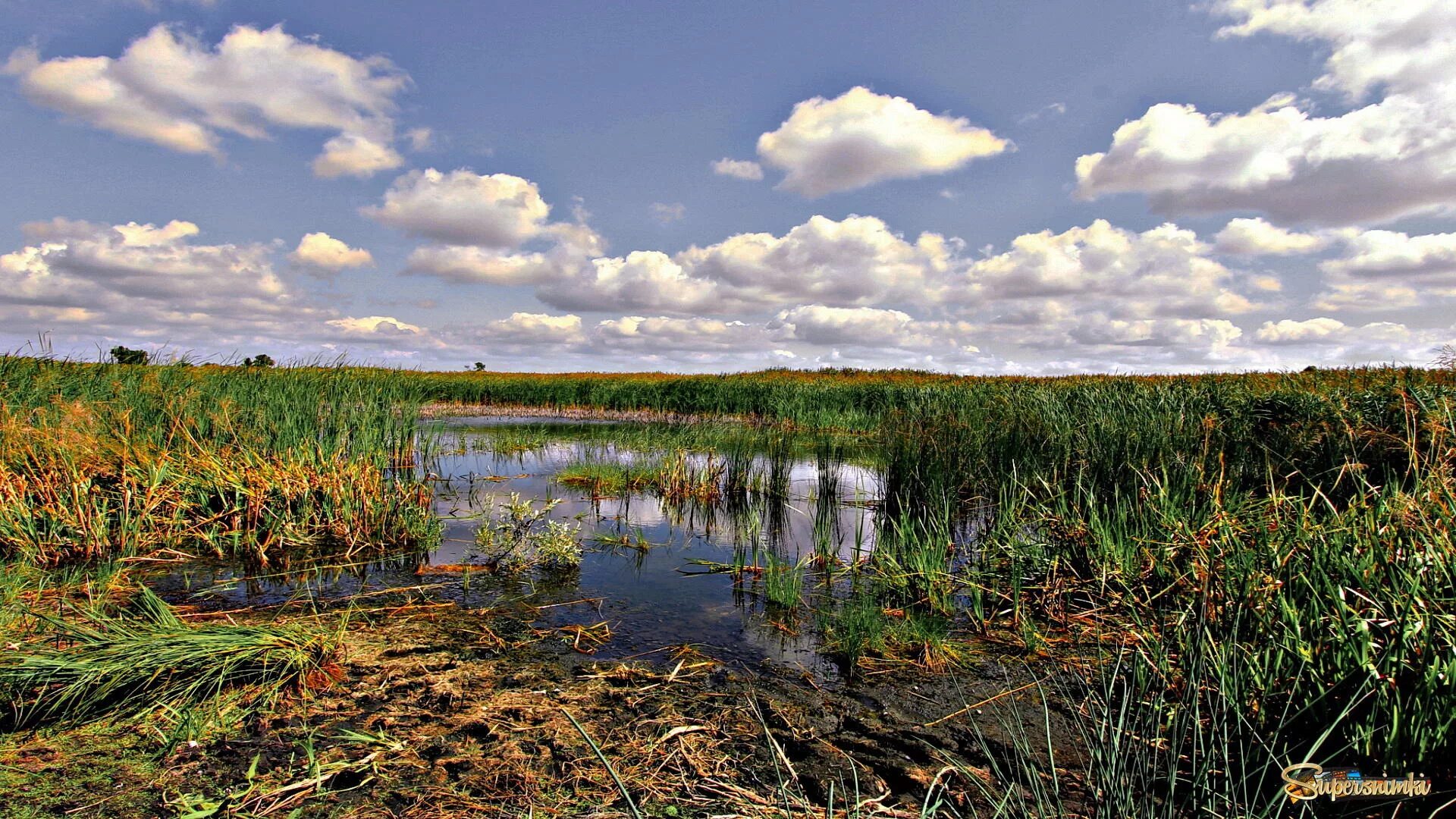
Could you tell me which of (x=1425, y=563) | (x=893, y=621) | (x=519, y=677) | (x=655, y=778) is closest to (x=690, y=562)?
(x=893, y=621)

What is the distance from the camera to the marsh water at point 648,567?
16.1 ft

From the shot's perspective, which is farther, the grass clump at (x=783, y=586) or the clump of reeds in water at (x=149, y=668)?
the grass clump at (x=783, y=586)

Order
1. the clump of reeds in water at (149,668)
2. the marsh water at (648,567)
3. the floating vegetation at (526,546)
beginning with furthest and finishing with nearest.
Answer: the floating vegetation at (526,546) < the marsh water at (648,567) < the clump of reeds in water at (149,668)

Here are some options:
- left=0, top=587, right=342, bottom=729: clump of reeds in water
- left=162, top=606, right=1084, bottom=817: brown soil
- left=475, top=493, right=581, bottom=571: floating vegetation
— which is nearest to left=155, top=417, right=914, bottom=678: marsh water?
left=475, top=493, right=581, bottom=571: floating vegetation

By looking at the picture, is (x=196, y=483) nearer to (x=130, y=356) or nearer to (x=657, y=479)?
(x=657, y=479)

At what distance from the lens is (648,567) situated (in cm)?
655

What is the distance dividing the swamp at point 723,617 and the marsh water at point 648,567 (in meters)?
0.05

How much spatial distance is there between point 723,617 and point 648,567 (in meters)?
1.51

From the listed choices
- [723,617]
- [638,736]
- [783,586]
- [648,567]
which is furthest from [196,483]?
[638,736]

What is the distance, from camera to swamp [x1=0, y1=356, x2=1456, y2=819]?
102 inches

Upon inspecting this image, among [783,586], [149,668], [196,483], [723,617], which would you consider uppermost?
[196,483]

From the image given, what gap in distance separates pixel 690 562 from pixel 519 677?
2.89 m

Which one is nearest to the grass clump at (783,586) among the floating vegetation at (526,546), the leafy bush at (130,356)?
the floating vegetation at (526,546)

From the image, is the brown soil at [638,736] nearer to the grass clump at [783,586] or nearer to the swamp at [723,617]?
→ the swamp at [723,617]
